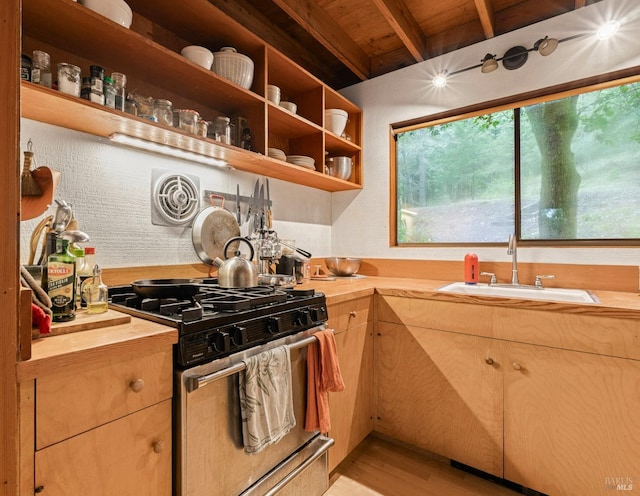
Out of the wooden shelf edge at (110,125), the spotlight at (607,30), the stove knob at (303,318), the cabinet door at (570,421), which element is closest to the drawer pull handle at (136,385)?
the stove knob at (303,318)

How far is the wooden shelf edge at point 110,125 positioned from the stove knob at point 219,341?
882mm

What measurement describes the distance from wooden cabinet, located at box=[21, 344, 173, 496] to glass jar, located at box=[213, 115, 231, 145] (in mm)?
1086

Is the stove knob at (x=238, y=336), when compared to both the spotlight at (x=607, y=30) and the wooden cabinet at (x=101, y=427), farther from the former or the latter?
the spotlight at (x=607, y=30)

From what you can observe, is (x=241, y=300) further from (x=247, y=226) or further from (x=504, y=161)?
(x=504, y=161)

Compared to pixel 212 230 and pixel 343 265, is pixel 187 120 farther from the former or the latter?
pixel 343 265

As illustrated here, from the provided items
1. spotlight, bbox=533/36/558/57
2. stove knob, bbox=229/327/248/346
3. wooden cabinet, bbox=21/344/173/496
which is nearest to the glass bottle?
wooden cabinet, bbox=21/344/173/496

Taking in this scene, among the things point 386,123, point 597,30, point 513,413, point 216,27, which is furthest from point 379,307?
point 597,30

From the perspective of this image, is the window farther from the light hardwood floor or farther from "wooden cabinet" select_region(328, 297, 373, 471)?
the light hardwood floor

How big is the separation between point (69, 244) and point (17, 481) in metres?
0.62

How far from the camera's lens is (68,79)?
114cm

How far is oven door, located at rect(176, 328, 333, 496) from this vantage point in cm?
94

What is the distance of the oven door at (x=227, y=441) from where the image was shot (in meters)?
0.94

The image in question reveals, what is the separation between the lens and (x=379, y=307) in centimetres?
193

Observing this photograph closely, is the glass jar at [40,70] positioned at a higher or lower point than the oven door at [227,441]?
higher
